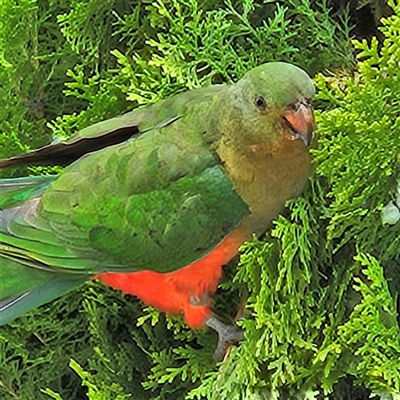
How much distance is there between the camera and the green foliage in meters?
1.00

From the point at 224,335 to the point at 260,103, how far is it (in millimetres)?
370

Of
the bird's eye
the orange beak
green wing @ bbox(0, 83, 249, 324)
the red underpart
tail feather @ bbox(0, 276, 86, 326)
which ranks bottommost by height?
the red underpart

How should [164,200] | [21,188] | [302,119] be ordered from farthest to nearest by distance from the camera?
[21,188]
[164,200]
[302,119]

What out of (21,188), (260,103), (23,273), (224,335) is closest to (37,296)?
(23,273)

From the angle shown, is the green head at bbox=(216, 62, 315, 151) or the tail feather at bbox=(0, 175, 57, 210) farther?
the tail feather at bbox=(0, 175, 57, 210)

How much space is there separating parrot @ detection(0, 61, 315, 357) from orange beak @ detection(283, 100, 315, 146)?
0.04 feet

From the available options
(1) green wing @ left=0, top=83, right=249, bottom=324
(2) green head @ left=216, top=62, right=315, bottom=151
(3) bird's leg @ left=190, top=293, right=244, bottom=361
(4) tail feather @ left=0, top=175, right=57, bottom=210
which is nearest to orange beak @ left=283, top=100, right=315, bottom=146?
(2) green head @ left=216, top=62, right=315, bottom=151

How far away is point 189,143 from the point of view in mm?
1193

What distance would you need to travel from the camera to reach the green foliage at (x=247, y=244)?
3.29 feet

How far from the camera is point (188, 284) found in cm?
123

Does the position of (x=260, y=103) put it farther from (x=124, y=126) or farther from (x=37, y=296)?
(x=37, y=296)

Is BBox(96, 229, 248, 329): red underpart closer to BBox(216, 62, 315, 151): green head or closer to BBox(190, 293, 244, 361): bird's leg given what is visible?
BBox(190, 293, 244, 361): bird's leg

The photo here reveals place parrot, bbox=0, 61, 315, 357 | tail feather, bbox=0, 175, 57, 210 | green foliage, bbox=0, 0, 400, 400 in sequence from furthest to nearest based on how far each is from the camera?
tail feather, bbox=0, 175, 57, 210 → parrot, bbox=0, 61, 315, 357 → green foliage, bbox=0, 0, 400, 400

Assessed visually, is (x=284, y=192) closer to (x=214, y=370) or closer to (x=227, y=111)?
(x=227, y=111)
